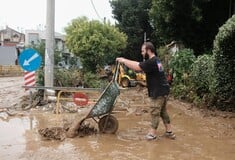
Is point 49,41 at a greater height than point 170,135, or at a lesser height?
greater

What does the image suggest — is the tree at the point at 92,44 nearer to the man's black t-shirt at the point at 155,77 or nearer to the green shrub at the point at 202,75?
the green shrub at the point at 202,75

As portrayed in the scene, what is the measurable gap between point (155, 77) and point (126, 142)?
1.35 metres

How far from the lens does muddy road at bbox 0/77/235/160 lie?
6.82 m

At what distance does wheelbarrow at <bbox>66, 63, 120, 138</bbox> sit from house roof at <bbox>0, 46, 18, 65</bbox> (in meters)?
43.5

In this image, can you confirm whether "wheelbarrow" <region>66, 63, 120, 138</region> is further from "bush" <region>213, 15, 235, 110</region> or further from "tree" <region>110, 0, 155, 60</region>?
"tree" <region>110, 0, 155, 60</region>

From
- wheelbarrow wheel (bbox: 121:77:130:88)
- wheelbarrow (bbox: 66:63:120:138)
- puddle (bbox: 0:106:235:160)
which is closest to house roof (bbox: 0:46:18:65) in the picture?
wheelbarrow wheel (bbox: 121:77:130:88)

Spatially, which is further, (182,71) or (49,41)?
(182,71)

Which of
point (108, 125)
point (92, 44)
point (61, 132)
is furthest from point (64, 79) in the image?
point (61, 132)

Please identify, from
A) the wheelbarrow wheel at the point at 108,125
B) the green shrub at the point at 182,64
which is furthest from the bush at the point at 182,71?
the wheelbarrow wheel at the point at 108,125

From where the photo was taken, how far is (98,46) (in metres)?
24.1

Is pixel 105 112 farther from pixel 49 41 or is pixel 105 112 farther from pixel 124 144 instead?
pixel 49 41

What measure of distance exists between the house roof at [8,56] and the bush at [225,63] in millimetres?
41357

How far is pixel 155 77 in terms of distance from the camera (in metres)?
7.82

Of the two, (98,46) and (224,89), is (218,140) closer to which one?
(224,89)
